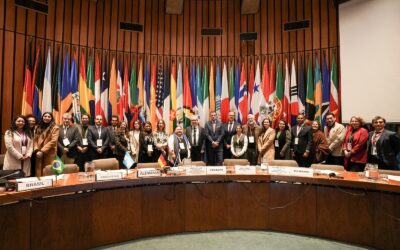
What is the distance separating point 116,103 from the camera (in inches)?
247

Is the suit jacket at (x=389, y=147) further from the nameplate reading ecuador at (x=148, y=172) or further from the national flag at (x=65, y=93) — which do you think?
the national flag at (x=65, y=93)

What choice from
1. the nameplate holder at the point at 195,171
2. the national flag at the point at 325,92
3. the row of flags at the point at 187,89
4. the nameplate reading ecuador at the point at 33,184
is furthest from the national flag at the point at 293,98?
the nameplate reading ecuador at the point at 33,184

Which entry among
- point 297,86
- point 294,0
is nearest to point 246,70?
point 297,86

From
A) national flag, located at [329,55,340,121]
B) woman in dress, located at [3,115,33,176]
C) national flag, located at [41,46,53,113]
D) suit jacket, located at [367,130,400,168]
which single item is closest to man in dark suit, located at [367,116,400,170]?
suit jacket, located at [367,130,400,168]

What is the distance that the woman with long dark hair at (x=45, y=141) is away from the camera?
4.66 m

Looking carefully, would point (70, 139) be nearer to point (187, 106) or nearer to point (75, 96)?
point (75, 96)

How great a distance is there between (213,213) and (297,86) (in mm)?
3911

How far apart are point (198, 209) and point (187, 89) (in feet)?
11.7

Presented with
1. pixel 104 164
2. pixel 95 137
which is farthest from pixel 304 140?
pixel 95 137

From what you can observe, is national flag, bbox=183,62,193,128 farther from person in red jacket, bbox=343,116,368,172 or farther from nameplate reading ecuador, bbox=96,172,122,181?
nameplate reading ecuador, bbox=96,172,122,181

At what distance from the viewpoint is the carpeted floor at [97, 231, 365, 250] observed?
10.5 ft

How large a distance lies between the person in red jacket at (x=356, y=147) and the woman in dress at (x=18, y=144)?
5.01 m

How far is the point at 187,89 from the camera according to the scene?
6.72 metres

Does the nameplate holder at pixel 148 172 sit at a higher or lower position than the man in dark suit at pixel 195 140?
lower
